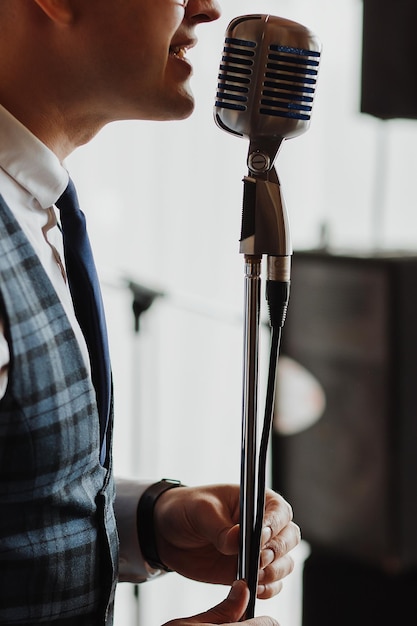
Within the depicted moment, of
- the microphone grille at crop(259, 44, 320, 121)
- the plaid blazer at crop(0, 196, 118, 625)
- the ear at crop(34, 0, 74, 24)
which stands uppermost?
the ear at crop(34, 0, 74, 24)

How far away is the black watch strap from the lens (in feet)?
3.99

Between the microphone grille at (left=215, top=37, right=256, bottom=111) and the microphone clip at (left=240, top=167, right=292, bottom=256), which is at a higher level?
the microphone grille at (left=215, top=37, right=256, bottom=111)

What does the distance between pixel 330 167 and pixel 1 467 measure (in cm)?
291

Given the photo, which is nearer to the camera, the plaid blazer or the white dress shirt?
the plaid blazer

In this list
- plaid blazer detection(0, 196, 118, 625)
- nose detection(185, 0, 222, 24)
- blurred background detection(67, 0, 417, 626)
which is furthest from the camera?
blurred background detection(67, 0, 417, 626)

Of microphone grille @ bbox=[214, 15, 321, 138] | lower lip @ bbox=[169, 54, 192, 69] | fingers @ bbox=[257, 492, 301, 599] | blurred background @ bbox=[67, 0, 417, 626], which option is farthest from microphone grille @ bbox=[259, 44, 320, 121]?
blurred background @ bbox=[67, 0, 417, 626]

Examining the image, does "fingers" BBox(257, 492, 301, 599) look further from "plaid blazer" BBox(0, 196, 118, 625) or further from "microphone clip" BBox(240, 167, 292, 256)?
"microphone clip" BBox(240, 167, 292, 256)

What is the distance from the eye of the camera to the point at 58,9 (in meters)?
1.01

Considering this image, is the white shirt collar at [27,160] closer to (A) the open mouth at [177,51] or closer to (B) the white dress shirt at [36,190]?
(B) the white dress shirt at [36,190]

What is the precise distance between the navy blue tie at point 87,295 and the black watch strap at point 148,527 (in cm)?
21

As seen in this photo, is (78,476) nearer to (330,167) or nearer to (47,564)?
(47,564)

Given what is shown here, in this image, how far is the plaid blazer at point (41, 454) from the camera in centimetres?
88

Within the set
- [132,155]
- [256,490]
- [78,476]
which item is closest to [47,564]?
[78,476]

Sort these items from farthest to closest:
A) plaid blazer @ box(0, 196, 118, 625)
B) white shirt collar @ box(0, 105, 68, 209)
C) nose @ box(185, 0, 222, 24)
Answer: nose @ box(185, 0, 222, 24) → white shirt collar @ box(0, 105, 68, 209) → plaid blazer @ box(0, 196, 118, 625)
